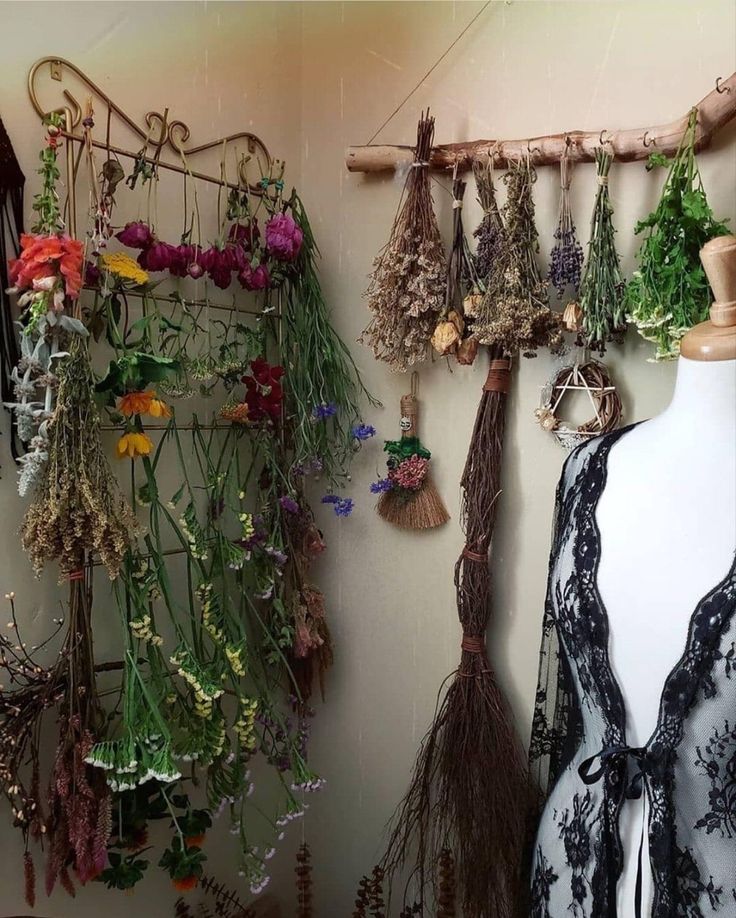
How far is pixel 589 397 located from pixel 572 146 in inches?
18.2

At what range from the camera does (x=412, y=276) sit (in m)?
1.48

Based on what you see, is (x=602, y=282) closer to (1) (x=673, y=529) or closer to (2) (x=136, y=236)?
(1) (x=673, y=529)

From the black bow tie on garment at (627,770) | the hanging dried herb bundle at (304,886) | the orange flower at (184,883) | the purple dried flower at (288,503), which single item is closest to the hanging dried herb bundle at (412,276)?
the purple dried flower at (288,503)

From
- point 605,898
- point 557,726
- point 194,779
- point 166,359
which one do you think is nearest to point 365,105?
point 166,359

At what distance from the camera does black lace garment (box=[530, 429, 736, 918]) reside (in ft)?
3.07

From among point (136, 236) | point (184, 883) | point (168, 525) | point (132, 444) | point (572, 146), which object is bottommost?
point (184, 883)

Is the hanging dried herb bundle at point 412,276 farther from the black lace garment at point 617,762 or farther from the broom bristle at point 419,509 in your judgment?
the black lace garment at point 617,762

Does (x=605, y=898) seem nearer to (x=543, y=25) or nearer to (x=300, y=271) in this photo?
(x=300, y=271)

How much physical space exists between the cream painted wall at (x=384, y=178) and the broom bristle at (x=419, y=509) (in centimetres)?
3

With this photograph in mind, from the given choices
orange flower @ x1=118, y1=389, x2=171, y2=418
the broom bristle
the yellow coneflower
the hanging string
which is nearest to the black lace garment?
the broom bristle

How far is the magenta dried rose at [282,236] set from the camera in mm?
1545

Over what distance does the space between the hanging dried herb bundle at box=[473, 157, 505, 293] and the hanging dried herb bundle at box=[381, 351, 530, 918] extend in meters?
0.17

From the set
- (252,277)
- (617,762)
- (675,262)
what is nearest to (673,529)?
(617,762)

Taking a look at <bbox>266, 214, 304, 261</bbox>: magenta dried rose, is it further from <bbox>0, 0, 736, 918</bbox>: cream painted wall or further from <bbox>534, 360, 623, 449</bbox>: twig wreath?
<bbox>534, 360, 623, 449</bbox>: twig wreath
